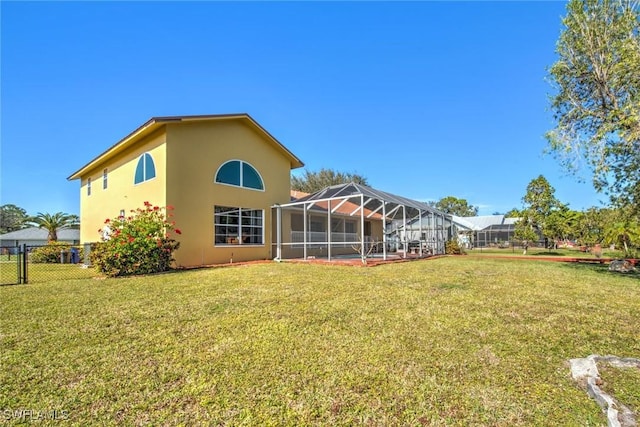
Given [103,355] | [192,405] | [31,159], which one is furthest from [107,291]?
[31,159]

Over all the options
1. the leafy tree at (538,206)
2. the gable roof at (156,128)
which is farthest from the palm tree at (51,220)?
the leafy tree at (538,206)

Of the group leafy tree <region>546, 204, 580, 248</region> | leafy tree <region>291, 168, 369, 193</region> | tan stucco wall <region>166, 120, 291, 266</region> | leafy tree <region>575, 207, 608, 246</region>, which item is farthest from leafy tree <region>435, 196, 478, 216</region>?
tan stucco wall <region>166, 120, 291, 266</region>

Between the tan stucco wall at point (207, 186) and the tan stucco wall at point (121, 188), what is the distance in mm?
570

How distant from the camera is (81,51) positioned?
39.8 feet

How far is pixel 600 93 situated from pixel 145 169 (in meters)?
17.8

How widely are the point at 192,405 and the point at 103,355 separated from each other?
1.84 m

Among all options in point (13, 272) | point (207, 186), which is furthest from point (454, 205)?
point (13, 272)

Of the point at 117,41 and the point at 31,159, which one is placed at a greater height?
the point at 117,41

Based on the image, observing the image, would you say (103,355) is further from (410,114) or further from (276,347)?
(410,114)

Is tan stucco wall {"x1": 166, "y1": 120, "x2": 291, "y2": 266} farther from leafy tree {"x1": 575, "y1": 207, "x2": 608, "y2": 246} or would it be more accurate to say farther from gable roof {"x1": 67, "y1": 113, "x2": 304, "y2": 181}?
leafy tree {"x1": 575, "y1": 207, "x2": 608, "y2": 246}

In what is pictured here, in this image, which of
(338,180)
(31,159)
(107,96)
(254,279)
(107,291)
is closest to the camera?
(107,291)

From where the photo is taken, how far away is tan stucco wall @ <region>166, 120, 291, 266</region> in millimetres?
13320

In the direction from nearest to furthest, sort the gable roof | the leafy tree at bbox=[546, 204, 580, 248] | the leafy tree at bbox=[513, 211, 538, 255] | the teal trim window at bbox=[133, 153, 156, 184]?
1. the gable roof
2. the teal trim window at bbox=[133, 153, 156, 184]
3. the leafy tree at bbox=[513, 211, 538, 255]
4. the leafy tree at bbox=[546, 204, 580, 248]

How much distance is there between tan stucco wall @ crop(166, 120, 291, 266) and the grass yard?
20.2 ft
